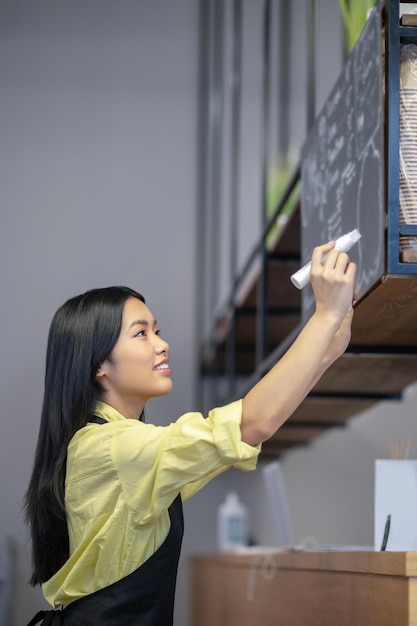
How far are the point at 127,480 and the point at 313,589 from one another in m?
0.78

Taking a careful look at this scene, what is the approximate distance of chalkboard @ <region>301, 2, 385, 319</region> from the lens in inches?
67.5

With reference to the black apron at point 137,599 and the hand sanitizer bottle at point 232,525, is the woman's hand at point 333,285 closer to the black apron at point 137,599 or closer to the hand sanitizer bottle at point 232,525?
the black apron at point 137,599

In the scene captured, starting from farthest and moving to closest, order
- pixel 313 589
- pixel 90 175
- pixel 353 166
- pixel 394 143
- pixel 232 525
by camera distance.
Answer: pixel 90 175, pixel 232 525, pixel 313 589, pixel 353 166, pixel 394 143

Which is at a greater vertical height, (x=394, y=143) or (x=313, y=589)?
(x=394, y=143)

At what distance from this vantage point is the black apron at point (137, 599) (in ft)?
5.00

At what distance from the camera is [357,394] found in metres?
2.88

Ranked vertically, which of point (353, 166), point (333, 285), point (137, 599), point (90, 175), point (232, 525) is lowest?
point (232, 525)

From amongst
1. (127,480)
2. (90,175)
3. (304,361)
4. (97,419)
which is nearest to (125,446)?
(127,480)

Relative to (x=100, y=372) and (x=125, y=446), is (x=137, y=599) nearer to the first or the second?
(x=125, y=446)

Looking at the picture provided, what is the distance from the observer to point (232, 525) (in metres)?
4.49

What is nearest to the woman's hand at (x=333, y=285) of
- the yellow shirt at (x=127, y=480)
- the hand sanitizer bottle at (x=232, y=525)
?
the yellow shirt at (x=127, y=480)

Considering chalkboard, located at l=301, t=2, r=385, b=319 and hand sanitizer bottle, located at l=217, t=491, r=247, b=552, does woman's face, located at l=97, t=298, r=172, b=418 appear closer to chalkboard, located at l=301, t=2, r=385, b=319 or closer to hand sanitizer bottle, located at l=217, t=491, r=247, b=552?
chalkboard, located at l=301, t=2, r=385, b=319

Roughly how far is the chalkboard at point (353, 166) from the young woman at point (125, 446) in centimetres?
24

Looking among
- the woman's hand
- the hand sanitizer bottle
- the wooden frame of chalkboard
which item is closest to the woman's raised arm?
the woman's hand
